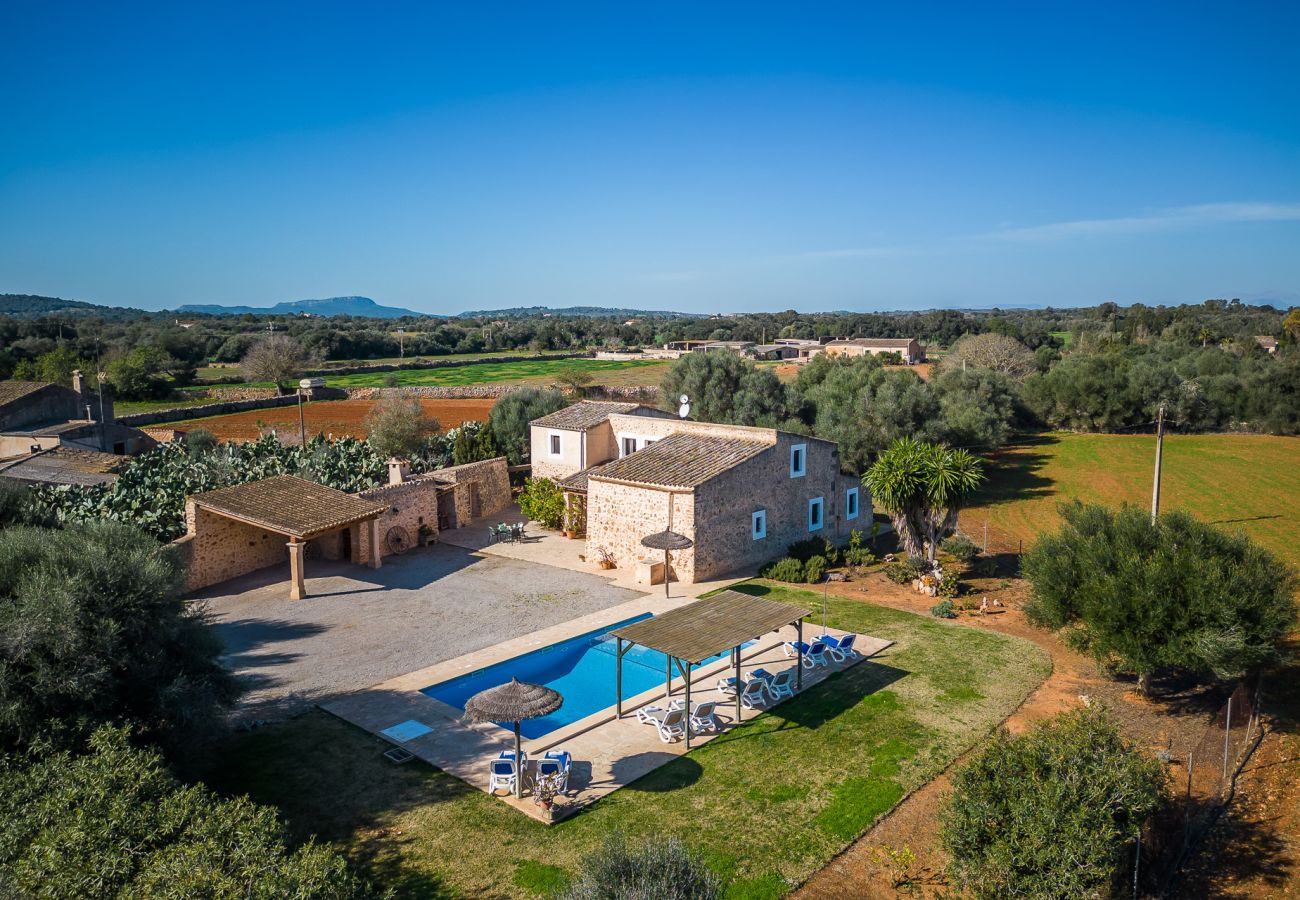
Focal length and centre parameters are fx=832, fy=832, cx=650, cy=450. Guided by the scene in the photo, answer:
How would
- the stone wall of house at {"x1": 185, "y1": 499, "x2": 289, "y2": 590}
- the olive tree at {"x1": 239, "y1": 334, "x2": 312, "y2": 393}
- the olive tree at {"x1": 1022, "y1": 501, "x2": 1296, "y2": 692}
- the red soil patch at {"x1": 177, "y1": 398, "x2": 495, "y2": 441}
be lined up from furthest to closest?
the olive tree at {"x1": 239, "y1": 334, "x2": 312, "y2": 393} → the red soil patch at {"x1": 177, "y1": 398, "x2": 495, "y2": 441} → the stone wall of house at {"x1": 185, "y1": 499, "x2": 289, "y2": 590} → the olive tree at {"x1": 1022, "y1": 501, "x2": 1296, "y2": 692}

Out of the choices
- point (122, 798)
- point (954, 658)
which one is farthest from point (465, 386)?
point (122, 798)

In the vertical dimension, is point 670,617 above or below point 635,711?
above

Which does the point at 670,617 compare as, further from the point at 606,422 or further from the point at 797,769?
the point at 606,422

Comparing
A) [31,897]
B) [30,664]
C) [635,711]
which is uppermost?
[30,664]

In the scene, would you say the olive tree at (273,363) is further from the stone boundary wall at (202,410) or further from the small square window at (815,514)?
the small square window at (815,514)

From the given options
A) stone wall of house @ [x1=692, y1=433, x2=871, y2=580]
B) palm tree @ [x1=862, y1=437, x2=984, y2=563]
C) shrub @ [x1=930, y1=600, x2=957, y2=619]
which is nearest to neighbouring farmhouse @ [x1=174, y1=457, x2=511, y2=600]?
stone wall of house @ [x1=692, y1=433, x2=871, y2=580]

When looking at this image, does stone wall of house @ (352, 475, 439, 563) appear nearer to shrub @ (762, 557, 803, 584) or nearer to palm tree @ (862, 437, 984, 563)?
shrub @ (762, 557, 803, 584)

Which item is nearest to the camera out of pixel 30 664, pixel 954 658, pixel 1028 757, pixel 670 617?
pixel 1028 757
